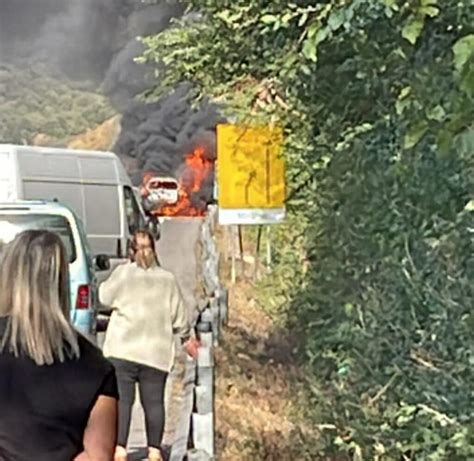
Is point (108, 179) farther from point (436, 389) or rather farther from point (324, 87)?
point (436, 389)

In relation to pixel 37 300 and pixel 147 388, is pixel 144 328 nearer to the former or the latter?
pixel 147 388

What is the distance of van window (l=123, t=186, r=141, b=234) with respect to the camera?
38.7 ft

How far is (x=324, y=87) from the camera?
624cm

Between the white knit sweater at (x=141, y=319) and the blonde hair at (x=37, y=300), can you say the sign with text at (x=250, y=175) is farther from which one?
the blonde hair at (x=37, y=300)

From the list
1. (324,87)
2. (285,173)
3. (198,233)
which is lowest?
(198,233)

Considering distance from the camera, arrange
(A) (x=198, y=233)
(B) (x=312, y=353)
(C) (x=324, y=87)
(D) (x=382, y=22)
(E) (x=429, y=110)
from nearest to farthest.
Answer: (E) (x=429, y=110) < (D) (x=382, y=22) < (C) (x=324, y=87) < (B) (x=312, y=353) < (A) (x=198, y=233)

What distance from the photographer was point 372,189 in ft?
18.2

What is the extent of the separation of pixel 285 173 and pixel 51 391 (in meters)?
5.03

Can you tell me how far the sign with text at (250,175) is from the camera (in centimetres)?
773

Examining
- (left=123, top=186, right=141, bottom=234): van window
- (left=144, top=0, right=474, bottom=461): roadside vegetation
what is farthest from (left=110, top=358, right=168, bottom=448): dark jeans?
(left=123, top=186, right=141, bottom=234): van window

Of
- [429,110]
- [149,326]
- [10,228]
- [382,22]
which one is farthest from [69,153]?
[429,110]

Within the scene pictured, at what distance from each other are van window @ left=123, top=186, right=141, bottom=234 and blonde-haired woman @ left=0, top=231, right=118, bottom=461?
861cm

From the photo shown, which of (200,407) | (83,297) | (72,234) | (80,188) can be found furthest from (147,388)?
(80,188)

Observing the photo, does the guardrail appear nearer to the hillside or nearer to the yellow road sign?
the yellow road sign
